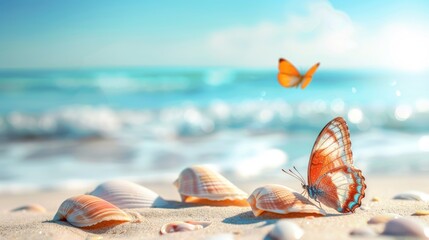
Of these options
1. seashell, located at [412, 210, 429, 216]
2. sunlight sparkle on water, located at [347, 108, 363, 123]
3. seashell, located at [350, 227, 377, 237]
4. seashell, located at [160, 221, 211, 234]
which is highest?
sunlight sparkle on water, located at [347, 108, 363, 123]

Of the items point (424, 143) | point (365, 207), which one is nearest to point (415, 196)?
point (365, 207)

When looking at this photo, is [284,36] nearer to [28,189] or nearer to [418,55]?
[418,55]

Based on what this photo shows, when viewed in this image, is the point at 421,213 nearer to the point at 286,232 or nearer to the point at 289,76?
the point at 286,232

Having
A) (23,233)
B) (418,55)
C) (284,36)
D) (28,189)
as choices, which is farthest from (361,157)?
(23,233)

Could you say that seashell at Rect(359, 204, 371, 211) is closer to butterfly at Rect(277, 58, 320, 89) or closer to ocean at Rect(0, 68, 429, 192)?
ocean at Rect(0, 68, 429, 192)

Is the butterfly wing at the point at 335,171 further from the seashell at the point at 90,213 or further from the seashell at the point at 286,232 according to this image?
the seashell at the point at 90,213

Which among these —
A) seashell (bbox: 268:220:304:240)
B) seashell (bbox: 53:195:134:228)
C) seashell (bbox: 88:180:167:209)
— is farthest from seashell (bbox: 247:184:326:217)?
seashell (bbox: 88:180:167:209)

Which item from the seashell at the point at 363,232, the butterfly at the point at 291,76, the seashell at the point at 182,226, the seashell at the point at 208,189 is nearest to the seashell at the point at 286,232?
the seashell at the point at 363,232
